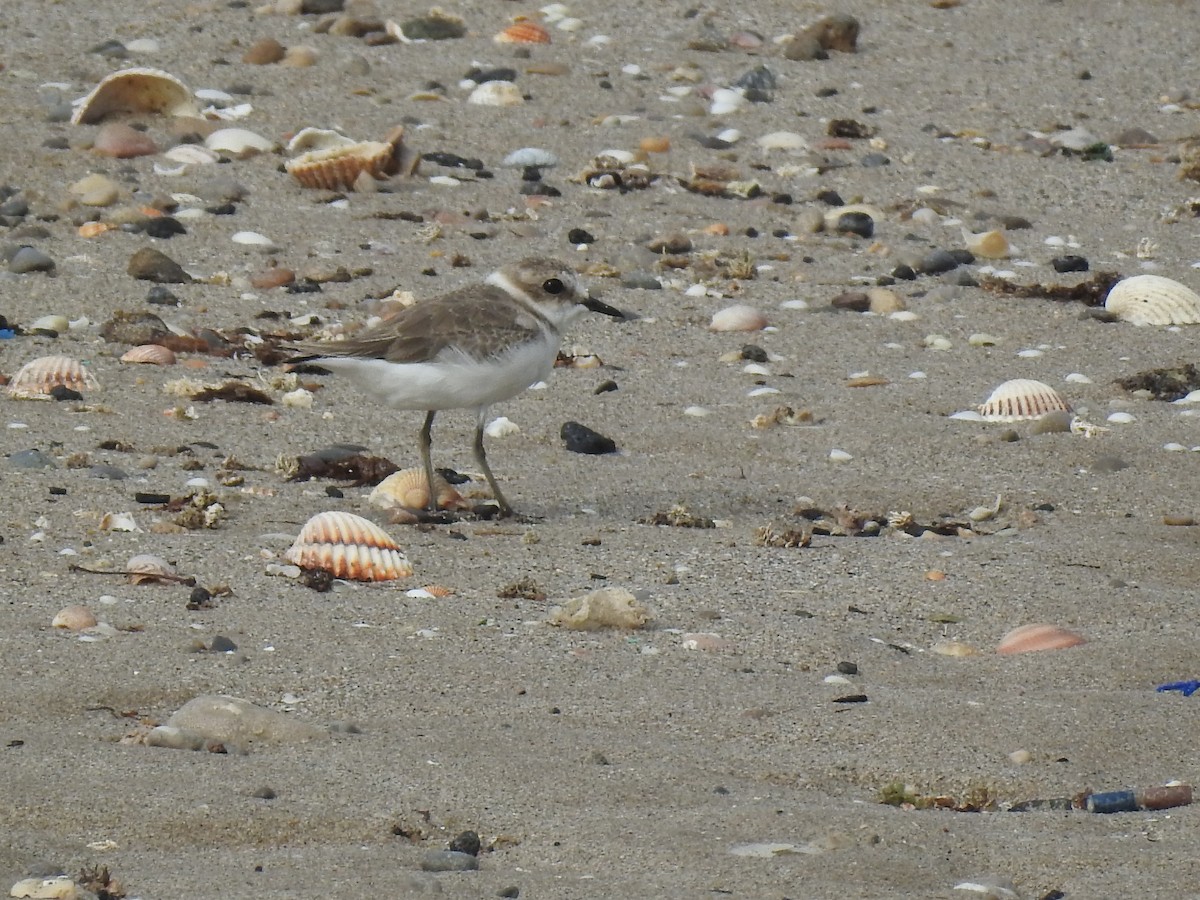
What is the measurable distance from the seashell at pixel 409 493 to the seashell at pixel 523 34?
5413 mm

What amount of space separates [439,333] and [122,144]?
3783 mm

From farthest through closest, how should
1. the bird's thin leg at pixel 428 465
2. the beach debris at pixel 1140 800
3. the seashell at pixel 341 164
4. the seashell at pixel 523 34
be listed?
the seashell at pixel 523 34, the seashell at pixel 341 164, the bird's thin leg at pixel 428 465, the beach debris at pixel 1140 800

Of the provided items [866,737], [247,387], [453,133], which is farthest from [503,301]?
[453,133]

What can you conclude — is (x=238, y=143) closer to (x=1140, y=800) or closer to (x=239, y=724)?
(x=239, y=724)

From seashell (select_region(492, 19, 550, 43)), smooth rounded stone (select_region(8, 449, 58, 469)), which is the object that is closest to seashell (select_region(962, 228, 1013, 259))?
seashell (select_region(492, 19, 550, 43))

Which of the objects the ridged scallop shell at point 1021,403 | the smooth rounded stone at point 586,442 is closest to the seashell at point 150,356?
the smooth rounded stone at point 586,442

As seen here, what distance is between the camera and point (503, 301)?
232 inches

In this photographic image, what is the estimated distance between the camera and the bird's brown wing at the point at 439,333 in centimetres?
564

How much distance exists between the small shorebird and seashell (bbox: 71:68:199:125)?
3.98 meters

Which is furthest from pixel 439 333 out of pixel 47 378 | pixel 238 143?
pixel 238 143

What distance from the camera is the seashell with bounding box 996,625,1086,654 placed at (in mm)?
4594

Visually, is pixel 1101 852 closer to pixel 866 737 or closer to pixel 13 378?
pixel 866 737

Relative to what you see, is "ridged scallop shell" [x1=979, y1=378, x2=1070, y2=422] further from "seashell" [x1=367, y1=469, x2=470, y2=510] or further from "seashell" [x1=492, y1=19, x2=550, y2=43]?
"seashell" [x1=492, y1=19, x2=550, y2=43]

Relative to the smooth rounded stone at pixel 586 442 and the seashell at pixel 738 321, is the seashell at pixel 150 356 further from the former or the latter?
the seashell at pixel 738 321
